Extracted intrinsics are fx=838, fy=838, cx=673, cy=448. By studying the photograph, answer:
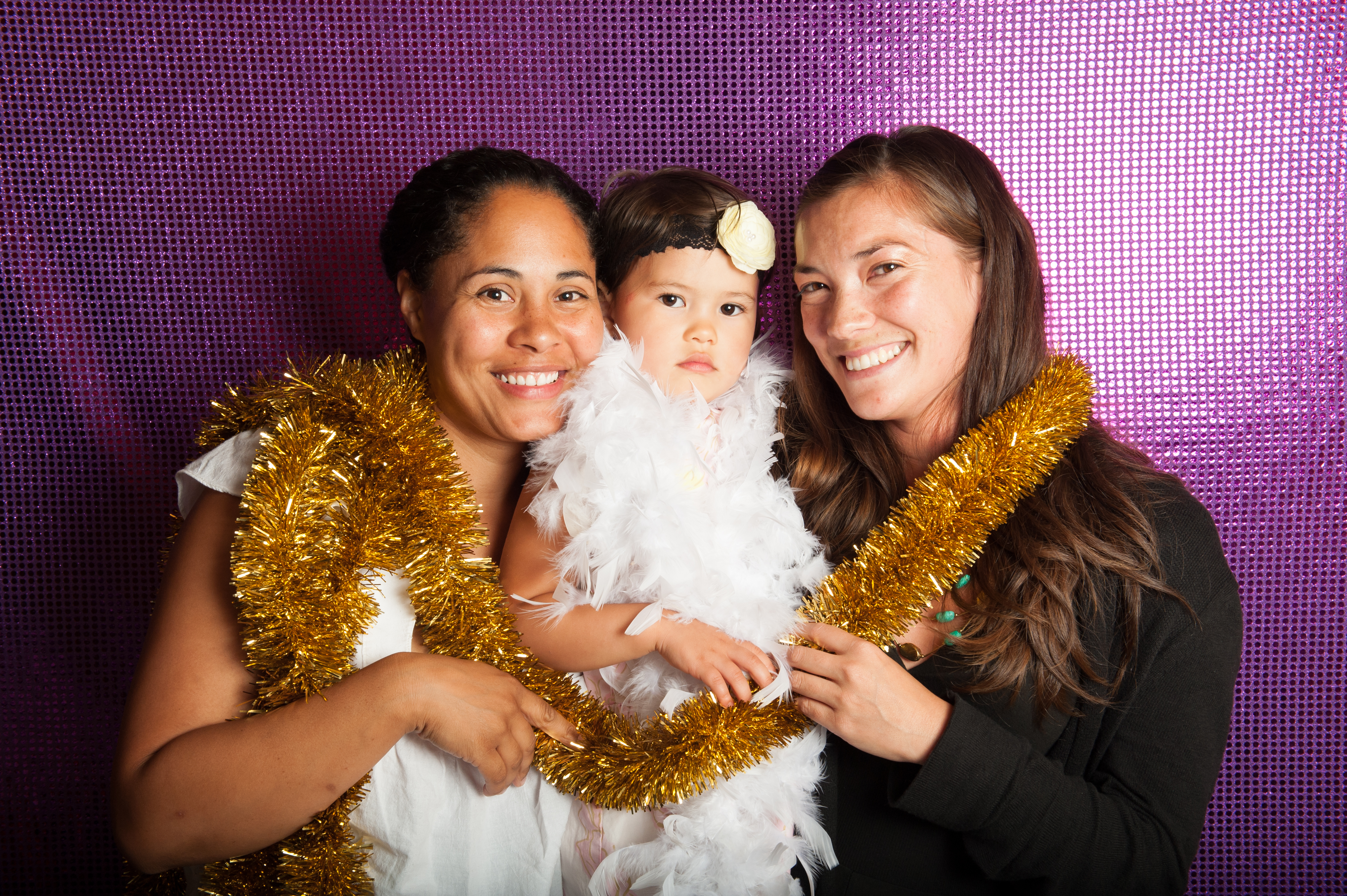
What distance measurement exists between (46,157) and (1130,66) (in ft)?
11.4

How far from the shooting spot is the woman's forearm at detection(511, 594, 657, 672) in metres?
1.77

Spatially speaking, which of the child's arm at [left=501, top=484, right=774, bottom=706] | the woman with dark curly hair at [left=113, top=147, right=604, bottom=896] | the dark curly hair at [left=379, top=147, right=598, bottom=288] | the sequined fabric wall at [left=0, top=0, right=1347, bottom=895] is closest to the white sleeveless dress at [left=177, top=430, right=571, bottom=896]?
the woman with dark curly hair at [left=113, top=147, right=604, bottom=896]

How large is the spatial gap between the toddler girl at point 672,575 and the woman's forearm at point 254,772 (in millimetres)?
403

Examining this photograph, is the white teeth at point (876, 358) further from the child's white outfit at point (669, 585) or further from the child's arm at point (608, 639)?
the child's arm at point (608, 639)

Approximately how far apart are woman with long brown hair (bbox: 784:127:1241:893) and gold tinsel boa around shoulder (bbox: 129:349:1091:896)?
13 centimetres

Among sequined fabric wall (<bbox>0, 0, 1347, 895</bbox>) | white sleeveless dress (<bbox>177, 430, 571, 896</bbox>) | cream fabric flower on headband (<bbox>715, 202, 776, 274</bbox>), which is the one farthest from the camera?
sequined fabric wall (<bbox>0, 0, 1347, 895</bbox>)

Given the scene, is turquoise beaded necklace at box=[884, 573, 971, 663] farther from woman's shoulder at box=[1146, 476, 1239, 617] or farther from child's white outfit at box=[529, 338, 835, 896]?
woman's shoulder at box=[1146, 476, 1239, 617]

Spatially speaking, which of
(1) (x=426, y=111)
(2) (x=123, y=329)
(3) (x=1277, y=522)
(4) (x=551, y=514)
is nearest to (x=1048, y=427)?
(4) (x=551, y=514)

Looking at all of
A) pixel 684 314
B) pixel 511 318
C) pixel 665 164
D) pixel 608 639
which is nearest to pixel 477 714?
pixel 608 639

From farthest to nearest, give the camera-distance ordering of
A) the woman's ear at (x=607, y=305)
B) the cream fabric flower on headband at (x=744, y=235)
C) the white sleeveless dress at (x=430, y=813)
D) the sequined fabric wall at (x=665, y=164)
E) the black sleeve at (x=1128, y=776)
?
the sequined fabric wall at (x=665, y=164) < the woman's ear at (x=607, y=305) < the cream fabric flower on headband at (x=744, y=235) < the white sleeveless dress at (x=430, y=813) < the black sleeve at (x=1128, y=776)

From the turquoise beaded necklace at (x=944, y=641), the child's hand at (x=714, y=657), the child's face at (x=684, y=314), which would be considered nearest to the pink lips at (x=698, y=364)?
the child's face at (x=684, y=314)

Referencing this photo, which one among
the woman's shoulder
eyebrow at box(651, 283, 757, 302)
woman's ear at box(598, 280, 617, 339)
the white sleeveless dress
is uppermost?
eyebrow at box(651, 283, 757, 302)

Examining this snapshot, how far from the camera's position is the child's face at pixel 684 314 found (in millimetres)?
2180

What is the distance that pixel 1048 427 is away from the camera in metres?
1.94
